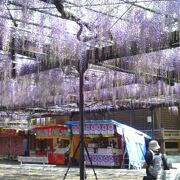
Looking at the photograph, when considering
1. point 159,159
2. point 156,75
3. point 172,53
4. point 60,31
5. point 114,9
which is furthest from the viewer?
point 156,75

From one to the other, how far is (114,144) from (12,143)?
24.1 ft

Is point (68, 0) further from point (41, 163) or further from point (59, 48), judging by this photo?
point (41, 163)

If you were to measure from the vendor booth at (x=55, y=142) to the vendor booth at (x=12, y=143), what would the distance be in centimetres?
173

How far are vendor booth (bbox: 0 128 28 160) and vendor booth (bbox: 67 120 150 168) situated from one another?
17.0 feet

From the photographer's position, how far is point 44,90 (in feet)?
45.4

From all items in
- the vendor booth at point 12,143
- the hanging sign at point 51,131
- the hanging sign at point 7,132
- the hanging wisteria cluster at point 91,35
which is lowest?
the vendor booth at point 12,143

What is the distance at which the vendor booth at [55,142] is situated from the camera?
18469mm

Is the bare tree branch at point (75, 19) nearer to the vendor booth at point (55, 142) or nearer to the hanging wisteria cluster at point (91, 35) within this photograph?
the hanging wisteria cluster at point (91, 35)

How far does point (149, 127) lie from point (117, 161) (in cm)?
740

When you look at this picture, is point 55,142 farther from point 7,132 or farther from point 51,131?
point 7,132

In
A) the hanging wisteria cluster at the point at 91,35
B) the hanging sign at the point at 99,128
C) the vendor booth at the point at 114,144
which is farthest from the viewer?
the hanging sign at the point at 99,128

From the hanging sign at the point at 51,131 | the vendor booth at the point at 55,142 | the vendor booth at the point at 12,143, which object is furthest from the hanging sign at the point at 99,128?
the vendor booth at the point at 12,143

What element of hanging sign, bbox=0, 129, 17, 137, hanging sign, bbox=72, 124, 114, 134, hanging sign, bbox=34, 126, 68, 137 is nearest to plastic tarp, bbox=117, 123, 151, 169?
hanging sign, bbox=72, 124, 114, 134

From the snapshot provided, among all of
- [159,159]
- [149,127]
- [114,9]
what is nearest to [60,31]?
[114,9]
